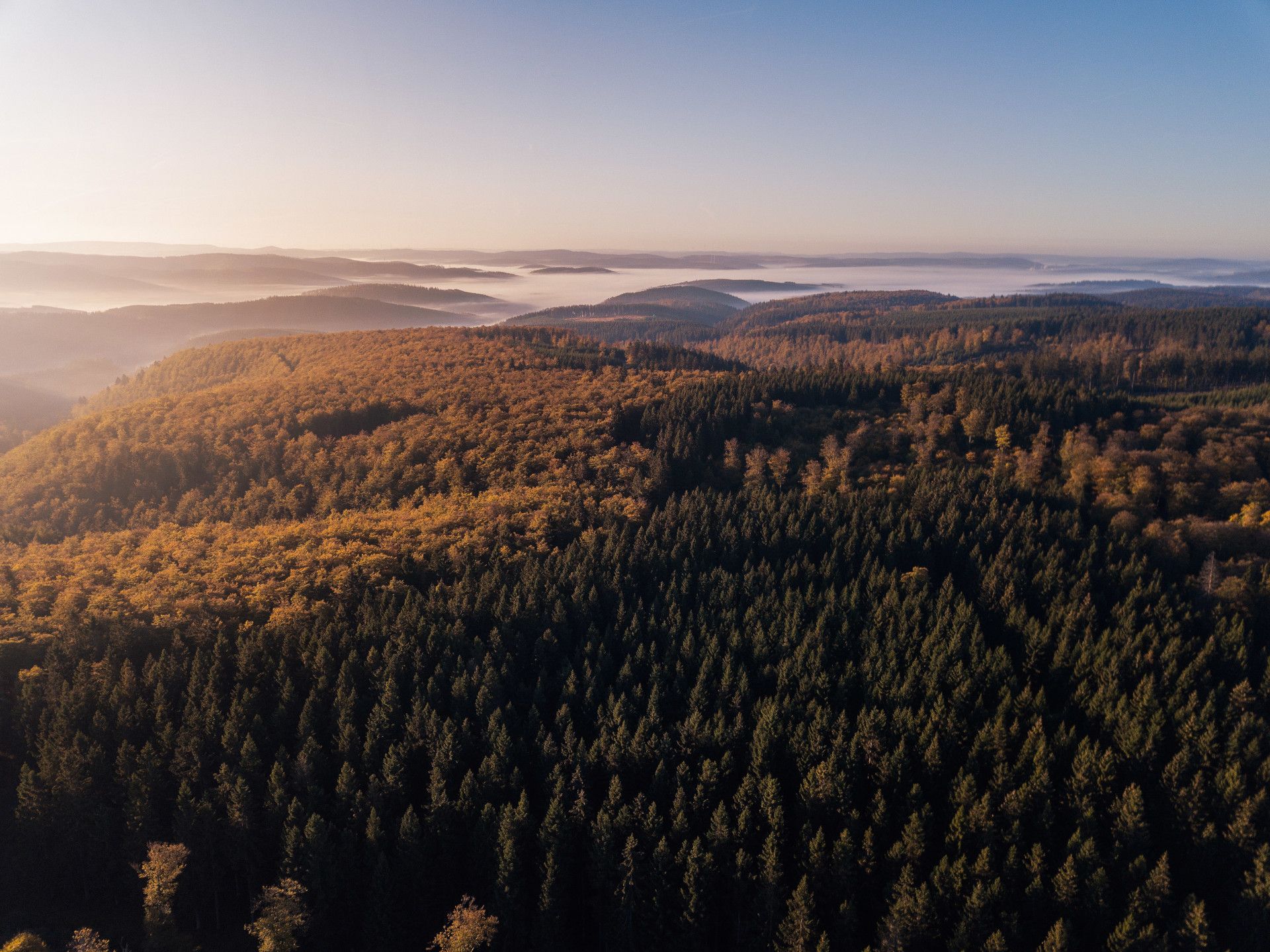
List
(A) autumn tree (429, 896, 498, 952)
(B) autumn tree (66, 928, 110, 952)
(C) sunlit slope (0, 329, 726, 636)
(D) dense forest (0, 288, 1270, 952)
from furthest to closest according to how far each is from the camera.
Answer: (C) sunlit slope (0, 329, 726, 636), (D) dense forest (0, 288, 1270, 952), (A) autumn tree (429, 896, 498, 952), (B) autumn tree (66, 928, 110, 952)

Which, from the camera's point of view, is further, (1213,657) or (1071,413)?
(1071,413)

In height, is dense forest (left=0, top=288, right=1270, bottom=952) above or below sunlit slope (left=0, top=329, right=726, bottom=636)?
below

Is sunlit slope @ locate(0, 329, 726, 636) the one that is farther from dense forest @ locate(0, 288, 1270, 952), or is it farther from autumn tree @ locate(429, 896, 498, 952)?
autumn tree @ locate(429, 896, 498, 952)

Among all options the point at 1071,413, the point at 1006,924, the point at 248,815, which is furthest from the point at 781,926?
the point at 1071,413

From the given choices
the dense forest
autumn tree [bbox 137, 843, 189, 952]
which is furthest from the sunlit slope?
autumn tree [bbox 137, 843, 189, 952]

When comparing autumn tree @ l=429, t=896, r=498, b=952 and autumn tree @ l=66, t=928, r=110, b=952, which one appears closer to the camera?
autumn tree @ l=66, t=928, r=110, b=952

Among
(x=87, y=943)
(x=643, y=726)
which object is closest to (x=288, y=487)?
(x=87, y=943)

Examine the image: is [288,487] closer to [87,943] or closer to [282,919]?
[87,943]

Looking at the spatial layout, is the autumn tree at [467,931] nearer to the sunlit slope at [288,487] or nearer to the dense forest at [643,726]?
the dense forest at [643,726]

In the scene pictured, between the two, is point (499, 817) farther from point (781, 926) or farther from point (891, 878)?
point (891, 878)
